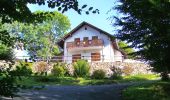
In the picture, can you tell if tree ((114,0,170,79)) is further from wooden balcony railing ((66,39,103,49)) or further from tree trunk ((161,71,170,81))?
wooden balcony railing ((66,39,103,49))

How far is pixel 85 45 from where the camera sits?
2173 inches

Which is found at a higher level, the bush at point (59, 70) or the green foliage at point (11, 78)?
the bush at point (59, 70)

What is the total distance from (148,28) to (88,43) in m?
39.9

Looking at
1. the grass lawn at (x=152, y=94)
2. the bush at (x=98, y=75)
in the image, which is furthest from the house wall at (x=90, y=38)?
the grass lawn at (x=152, y=94)

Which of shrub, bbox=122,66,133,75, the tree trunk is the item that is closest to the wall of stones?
shrub, bbox=122,66,133,75

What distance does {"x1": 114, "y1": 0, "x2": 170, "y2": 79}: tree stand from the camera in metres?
14.2

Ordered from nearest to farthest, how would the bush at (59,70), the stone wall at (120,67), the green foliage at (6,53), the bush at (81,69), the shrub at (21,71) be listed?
1. the green foliage at (6,53)
2. the shrub at (21,71)
3. the bush at (81,69)
4. the bush at (59,70)
5. the stone wall at (120,67)

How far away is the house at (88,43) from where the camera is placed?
54.2 m

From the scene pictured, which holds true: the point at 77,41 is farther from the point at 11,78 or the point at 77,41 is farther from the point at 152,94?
the point at 11,78

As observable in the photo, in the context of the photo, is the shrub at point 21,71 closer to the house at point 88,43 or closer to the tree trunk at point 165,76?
the tree trunk at point 165,76

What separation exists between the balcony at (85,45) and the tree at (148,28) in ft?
119

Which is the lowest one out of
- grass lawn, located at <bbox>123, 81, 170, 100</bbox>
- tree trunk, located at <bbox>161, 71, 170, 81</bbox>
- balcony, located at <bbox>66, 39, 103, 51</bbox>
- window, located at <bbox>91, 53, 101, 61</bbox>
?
grass lawn, located at <bbox>123, 81, 170, 100</bbox>

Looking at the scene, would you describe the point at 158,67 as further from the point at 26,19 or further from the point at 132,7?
the point at 26,19

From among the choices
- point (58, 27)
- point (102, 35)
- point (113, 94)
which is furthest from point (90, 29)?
point (113, 94)
